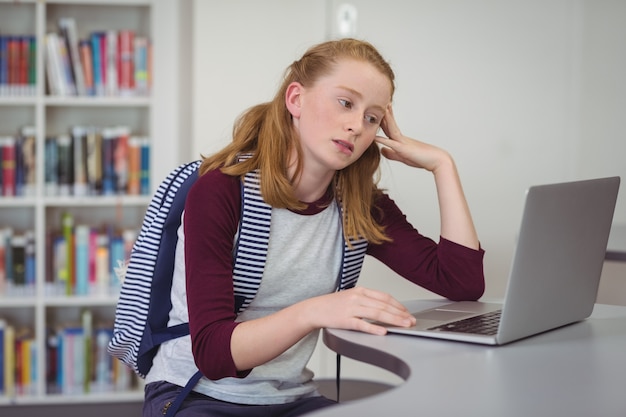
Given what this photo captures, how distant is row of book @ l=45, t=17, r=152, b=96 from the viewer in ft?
11.2

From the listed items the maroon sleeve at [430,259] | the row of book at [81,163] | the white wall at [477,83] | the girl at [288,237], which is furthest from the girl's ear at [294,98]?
the row of book at [81,163]

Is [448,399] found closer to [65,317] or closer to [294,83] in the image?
[294,83]

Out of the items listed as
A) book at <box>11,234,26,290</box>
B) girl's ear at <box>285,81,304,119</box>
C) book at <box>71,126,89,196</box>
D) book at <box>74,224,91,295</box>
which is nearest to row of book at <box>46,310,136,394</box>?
book at <box>74,224,91,295</box>

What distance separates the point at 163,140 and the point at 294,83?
1.91 m

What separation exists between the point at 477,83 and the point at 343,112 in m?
1.91

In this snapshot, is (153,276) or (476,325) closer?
(476,325)

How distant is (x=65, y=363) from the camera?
137 inches

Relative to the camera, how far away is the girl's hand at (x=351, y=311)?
4.35ft

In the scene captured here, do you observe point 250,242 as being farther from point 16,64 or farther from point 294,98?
point 16,64

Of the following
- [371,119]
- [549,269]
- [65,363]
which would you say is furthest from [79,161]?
[549,269]

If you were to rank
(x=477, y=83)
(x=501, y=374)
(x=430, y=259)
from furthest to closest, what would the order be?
(x=477, y=83) < (x=430, y=259) < (x=501, y=374)

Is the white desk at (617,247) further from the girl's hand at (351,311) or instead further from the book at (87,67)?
the book at (87,67)

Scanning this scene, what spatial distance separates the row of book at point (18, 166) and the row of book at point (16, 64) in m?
0.18

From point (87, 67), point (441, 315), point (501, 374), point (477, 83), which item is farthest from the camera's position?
point (87, 67)
